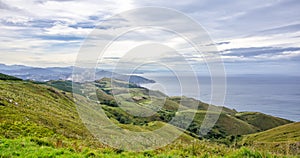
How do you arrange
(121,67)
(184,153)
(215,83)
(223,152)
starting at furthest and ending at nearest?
(121,67), (215,83), (223,152), (184,153)

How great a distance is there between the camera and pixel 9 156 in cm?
989

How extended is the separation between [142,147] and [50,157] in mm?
4532

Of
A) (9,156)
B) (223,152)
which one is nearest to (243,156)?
(223,152)

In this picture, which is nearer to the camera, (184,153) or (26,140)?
(184,153)

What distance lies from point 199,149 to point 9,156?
778 cm

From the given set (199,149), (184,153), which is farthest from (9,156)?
(199,149)

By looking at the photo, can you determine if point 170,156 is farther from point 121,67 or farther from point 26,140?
point 121,67

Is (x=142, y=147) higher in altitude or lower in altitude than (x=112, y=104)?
higher

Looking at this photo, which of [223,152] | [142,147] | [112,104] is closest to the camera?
[223,152]

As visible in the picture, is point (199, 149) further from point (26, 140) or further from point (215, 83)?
point (26, 140)

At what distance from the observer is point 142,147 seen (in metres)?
13.1

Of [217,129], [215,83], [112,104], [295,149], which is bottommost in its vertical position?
[217,129]

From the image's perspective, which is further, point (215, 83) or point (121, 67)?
point (121, 67)

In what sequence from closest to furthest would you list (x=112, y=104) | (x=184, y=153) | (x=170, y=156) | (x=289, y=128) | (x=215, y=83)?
(x=170, y=156) → (x=184, y=153) → (x=215, y=83) → (x=289, y=128) → (x=112, y=104)
